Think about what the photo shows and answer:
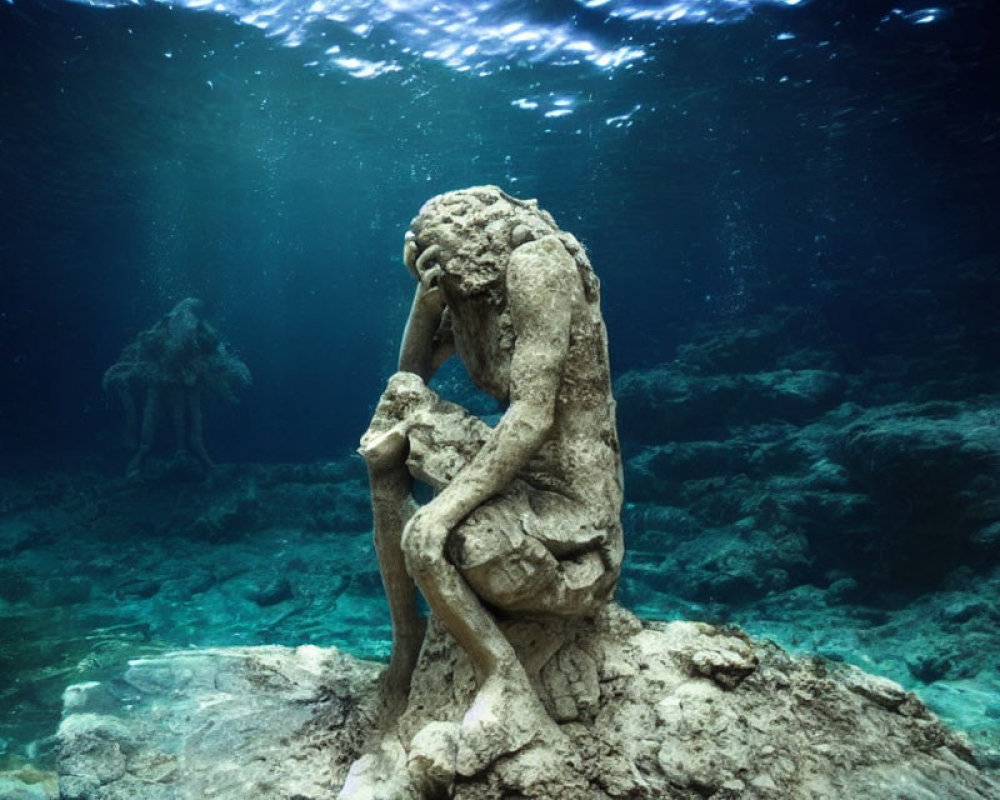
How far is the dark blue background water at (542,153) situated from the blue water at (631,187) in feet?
0.35

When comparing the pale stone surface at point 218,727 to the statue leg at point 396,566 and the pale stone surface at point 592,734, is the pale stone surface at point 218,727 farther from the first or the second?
the statue leg at point 396,566

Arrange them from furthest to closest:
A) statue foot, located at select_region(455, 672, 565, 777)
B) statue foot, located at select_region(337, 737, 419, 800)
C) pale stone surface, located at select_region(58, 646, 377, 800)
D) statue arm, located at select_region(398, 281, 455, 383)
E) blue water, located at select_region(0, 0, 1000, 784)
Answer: blue water, located at select_region(0, 0, 1000, 784)
statue arm, located at select_region(398, 281, 455, 383)
pale stone surface, located at select_region(58, 646, 377, 800)
statue foot, located at select_region(337, 737, 419, 800)
statue foot, located at select_region(455, 672, 565, 777)

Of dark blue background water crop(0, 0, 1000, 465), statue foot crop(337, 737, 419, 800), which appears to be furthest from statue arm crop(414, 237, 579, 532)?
dark blue background water crop(0, 0, 1000, 465)

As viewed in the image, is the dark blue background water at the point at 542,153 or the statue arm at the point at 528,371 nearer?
the statue arm at the point at 528,371

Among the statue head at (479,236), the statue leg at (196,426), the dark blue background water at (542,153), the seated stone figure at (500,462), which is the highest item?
the dark blue background water at (542,153)

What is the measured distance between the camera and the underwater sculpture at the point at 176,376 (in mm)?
14742

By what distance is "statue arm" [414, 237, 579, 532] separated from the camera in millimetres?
2301

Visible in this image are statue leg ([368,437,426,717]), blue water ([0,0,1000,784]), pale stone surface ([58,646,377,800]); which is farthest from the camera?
blue water ([0,0,1000,784])

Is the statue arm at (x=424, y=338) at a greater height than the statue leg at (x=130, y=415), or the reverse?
the statue arm at (x=424, y=338)

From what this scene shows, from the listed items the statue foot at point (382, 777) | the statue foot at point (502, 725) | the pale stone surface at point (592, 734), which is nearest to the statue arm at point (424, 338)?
the pale stone surface at point (592, 734)

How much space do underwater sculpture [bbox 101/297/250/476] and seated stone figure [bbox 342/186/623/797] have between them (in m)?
13.5

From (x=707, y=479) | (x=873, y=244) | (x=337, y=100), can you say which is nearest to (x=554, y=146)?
(x=337, y=100)

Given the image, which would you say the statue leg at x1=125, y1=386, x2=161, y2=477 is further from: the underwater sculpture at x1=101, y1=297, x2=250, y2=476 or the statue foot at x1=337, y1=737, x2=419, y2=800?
the statue foot at x1=337, y1=737, x2=419, y2=800

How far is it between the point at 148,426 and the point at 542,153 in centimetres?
1312
